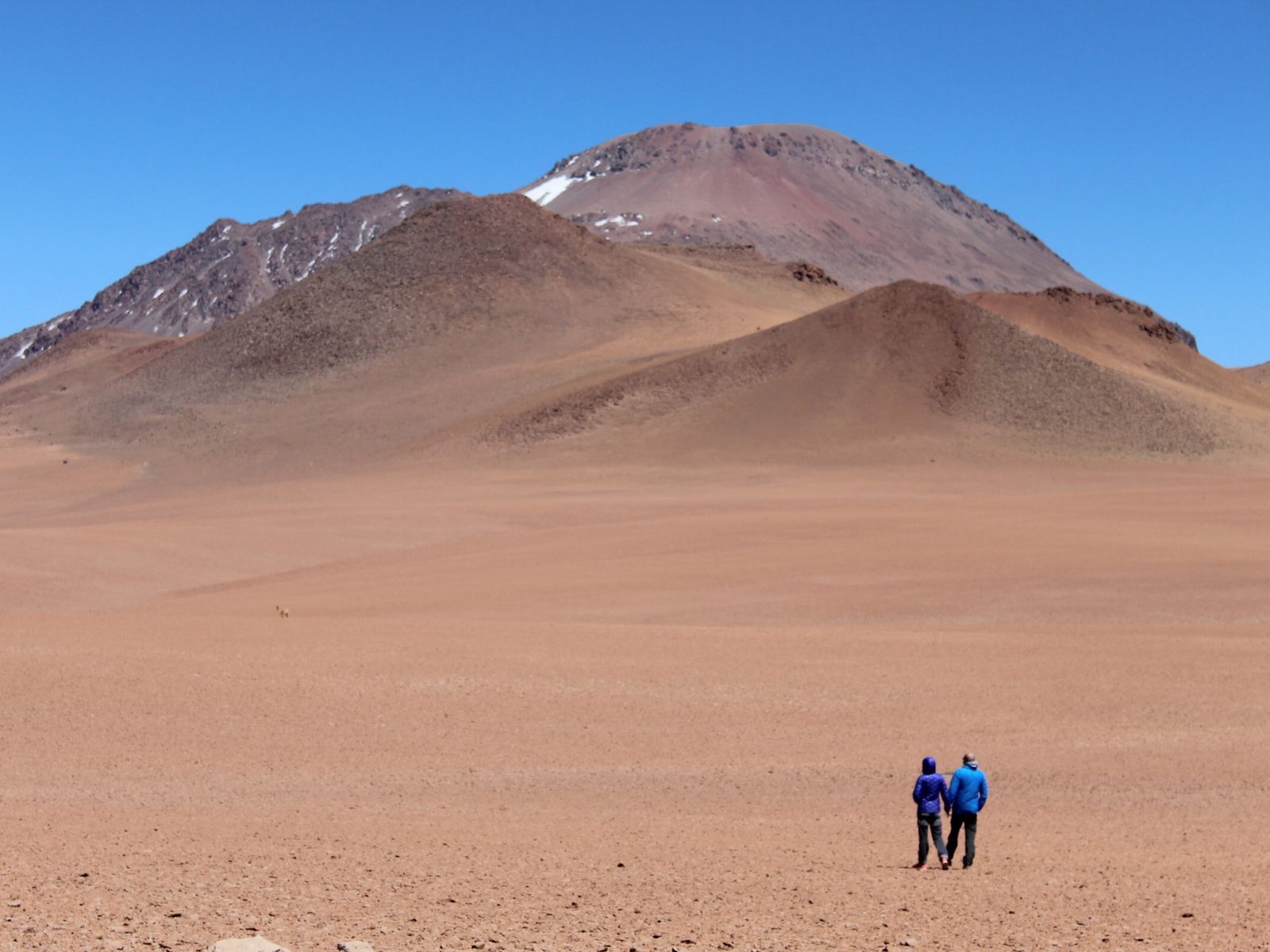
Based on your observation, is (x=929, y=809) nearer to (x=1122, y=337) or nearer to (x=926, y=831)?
(x=926, y=831)

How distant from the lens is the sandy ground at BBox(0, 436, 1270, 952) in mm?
10484

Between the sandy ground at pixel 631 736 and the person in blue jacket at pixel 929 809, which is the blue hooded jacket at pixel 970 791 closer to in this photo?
the person in blue jacket at pixel 929 809

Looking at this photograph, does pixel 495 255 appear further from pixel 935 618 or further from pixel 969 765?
pixel 969 765

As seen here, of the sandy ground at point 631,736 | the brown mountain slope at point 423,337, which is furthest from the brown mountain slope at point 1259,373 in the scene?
the sandy ground at point 631,736

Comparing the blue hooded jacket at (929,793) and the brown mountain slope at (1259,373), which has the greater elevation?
the brown mountain slope at (1259,373)

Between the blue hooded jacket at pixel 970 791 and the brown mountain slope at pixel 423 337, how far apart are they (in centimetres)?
5845

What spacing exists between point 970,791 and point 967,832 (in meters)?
0.35

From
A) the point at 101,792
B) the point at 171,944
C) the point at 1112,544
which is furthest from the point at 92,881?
the point at 1112,544

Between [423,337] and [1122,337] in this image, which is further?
[423,337]

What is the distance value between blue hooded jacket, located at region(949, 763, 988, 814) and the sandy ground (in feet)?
1.83

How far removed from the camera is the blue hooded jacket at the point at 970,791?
38.6 ft

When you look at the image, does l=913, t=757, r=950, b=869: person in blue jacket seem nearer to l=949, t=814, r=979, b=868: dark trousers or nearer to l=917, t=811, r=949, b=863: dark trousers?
l=917, t=811, r=949, b=863: dark trousers

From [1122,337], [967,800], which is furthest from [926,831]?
[1122,337]

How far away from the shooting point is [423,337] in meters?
92.2
